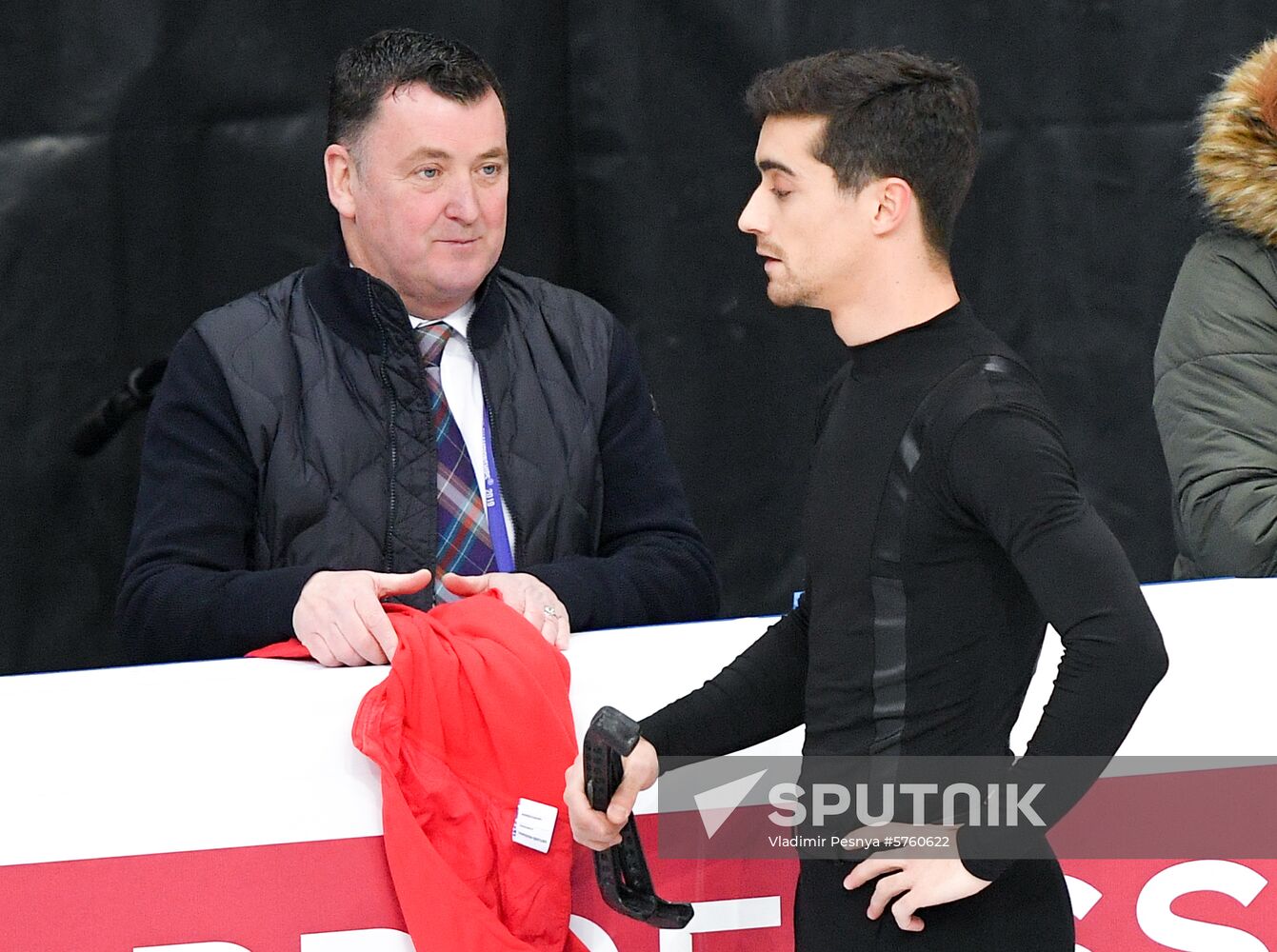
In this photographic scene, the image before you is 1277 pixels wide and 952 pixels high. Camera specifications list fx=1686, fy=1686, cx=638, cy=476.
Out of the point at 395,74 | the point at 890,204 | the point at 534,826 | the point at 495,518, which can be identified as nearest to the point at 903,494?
the point at 890,204

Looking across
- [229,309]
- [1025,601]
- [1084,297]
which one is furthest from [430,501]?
[1084,297]

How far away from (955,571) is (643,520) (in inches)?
34.8

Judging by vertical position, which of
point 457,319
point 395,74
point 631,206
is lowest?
point 457,319

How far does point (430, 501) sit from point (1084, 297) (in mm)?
1456

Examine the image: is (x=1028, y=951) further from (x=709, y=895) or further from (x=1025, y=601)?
(x=709, y=895)

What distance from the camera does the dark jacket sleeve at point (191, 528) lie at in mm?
1995

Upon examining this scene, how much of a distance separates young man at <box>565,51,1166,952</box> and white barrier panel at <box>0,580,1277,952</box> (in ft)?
1.08

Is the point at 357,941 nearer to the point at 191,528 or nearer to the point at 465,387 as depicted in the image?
the point at 191,528

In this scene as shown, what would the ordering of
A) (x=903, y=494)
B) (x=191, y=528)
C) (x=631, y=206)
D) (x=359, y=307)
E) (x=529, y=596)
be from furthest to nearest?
1. (x=631, y=206)
2. (x=359, y=307)
3. (x=191, y=528)
4. (x=529, y=596)
5. (x=903, y=494)

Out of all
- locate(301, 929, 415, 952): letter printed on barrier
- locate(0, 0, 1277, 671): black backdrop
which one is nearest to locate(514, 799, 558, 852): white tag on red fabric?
locate(301, 929, 415, 952): letter printed on barrier

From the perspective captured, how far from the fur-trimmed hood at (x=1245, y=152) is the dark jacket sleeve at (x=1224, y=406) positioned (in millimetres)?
40

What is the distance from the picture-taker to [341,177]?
2.26 metres

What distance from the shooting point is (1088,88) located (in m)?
2.97

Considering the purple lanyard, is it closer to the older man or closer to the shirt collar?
the older man
